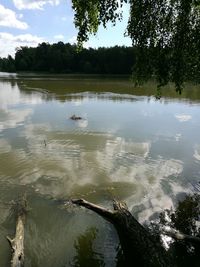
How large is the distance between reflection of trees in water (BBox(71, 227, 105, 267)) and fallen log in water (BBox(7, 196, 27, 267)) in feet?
4.68

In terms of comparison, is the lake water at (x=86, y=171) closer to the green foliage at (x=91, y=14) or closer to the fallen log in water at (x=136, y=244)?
the fallen log in water at (x=136, y=244)

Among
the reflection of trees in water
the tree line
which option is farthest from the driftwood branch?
the tree line

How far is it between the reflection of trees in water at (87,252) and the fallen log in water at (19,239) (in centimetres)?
143

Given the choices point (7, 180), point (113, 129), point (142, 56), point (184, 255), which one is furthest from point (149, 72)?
point (113, 129)

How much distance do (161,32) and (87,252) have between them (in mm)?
7123

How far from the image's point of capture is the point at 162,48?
12.1 meters

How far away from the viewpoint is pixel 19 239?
33.1 ft

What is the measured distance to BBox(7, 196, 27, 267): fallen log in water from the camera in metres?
9.01

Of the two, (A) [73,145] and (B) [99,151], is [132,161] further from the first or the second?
(A) [73,145]

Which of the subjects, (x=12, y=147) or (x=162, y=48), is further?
(x=12, y=147)

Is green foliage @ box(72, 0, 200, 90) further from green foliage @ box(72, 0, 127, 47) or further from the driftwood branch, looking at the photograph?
the driftwood branch

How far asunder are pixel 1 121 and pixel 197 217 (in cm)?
2025

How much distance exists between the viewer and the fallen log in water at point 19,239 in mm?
9014

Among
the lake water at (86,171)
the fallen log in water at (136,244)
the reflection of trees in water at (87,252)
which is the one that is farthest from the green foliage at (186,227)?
the reflection of trees in water at (87,252)
